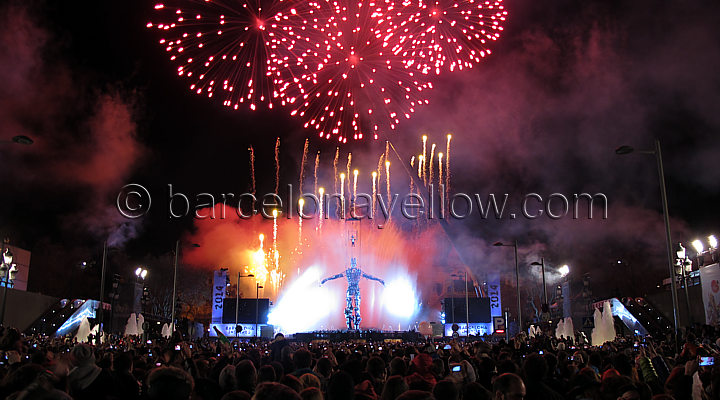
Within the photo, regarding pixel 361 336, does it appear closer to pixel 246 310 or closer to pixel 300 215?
pixel 246 310

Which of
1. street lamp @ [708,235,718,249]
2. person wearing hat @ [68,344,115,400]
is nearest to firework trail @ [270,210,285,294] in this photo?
street lamp @ [708,235,718,249]

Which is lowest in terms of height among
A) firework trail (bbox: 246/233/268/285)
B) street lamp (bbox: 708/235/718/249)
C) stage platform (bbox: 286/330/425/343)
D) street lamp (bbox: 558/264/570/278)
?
stage platform (bbox: 286/330/425/343)

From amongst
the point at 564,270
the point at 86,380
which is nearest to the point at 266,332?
the point at 564,270

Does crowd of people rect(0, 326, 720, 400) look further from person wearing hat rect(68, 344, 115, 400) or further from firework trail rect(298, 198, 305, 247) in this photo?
firework trail rect(298, 198, 305, 247)

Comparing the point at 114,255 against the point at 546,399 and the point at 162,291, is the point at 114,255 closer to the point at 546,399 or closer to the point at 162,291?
the point at 162,291

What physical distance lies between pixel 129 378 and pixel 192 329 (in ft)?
212

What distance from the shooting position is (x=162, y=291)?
8031 centimetres

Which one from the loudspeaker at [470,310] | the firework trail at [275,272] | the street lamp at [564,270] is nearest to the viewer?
the loudspeaker at [470,310]

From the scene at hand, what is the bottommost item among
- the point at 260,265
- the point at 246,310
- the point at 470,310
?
the point at 470,310

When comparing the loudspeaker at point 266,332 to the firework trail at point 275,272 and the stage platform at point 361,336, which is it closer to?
the stage platform at point 361,336

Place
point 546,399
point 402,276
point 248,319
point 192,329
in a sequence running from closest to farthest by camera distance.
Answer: point 546,399 < point 248,319 < point 192,329 < point 402,276

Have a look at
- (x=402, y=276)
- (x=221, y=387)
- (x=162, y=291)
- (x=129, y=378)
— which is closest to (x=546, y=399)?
(x=221, y=387)

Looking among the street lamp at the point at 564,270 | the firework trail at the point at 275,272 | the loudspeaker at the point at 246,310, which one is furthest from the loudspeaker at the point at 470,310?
the firework trail at the point at 275,272

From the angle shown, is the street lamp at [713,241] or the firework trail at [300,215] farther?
the firework trail at [300,215]
